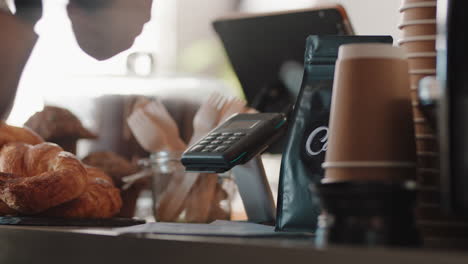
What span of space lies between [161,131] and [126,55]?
479 mm

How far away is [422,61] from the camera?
612 mm

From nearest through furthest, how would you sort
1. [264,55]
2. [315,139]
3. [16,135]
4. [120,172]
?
[315,139], [16,135], [120,172], [264,55]

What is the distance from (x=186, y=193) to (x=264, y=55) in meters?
0.44

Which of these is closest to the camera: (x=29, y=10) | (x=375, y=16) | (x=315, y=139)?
(x=315, y=139)

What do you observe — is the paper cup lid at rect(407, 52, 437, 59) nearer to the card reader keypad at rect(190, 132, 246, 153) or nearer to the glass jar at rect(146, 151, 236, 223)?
the card reader keypad at rect(190, 132, 246, 153)

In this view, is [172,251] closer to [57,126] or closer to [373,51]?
[373,51]

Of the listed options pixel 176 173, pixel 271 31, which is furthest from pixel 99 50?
pixel 176 173

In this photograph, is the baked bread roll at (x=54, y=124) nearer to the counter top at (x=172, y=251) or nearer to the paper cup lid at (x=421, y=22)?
the counter top at (x=172, y=251)

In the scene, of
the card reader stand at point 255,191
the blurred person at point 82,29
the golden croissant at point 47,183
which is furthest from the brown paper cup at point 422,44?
the blurred person at point 82,29

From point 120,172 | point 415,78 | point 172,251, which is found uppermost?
point 415,78

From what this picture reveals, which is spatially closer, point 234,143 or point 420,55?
point 420,55

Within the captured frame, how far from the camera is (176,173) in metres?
1.07

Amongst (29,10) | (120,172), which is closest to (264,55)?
(120,172)

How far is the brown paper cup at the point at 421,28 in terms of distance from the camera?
61 centimetres
